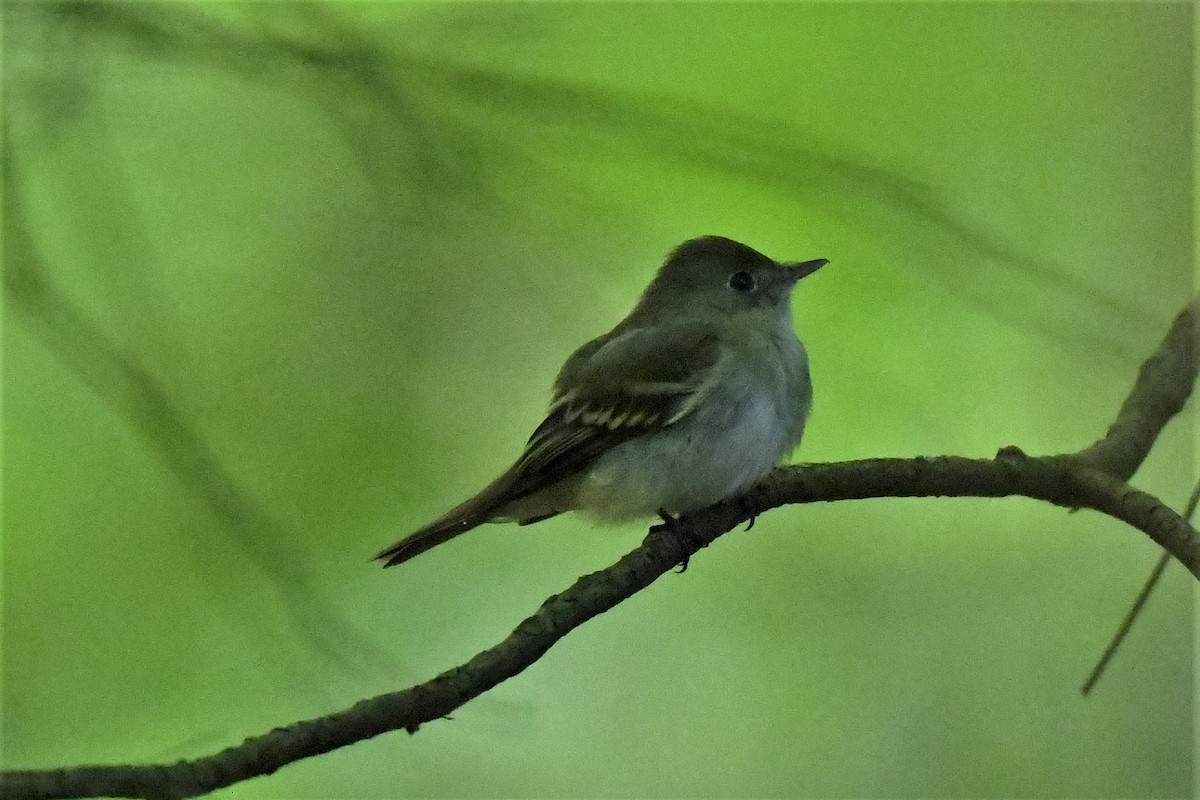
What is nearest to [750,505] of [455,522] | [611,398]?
[611,398]

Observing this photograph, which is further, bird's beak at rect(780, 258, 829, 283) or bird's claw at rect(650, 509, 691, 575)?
bird's beak at rect(780, 258, 829, 283)

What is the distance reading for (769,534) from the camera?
1.27 meters

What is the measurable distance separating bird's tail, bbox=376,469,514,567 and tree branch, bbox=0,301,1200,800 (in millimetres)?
159

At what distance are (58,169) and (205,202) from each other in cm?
17

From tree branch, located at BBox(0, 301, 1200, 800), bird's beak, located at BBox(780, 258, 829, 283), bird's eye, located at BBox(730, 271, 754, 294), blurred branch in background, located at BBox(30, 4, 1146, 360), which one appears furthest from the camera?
bird's eye, located at BBox(730, 271, 754, 294)

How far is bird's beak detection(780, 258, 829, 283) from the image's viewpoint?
125 cm

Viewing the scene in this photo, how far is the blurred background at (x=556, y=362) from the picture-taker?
1.09 m

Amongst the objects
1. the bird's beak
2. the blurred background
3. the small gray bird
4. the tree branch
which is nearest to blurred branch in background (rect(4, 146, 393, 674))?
the blurred background

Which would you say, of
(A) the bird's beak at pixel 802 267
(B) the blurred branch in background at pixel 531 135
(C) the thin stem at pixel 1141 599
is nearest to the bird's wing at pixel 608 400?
(A) the bird's beak at pixel 802 267

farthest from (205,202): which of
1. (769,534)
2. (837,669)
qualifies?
(837,669)

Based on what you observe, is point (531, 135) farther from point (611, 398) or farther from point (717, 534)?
point (717, 534)

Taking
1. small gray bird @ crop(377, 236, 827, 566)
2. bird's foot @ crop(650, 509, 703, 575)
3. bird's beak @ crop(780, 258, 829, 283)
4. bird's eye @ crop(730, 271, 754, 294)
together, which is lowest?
bird's foot @ crop(650, 509, 703, 575)

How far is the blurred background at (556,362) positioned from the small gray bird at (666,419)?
Answer: 4 centimetres

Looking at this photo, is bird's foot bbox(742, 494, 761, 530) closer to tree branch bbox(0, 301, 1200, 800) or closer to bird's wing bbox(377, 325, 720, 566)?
tree branch bbox(0, 301, 1200, 800)
